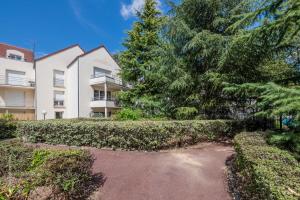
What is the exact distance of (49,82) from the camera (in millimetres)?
20531

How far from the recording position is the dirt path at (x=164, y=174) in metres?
4.07

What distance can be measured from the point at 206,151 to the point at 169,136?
160cm

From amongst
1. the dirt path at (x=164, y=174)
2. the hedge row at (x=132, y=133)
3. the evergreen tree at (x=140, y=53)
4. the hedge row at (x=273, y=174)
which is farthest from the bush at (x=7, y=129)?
the hedge row at (x=273, y=174)

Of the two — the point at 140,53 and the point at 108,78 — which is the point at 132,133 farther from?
the point at 108,78

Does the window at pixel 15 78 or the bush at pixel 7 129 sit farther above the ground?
the window at pixel 15 78

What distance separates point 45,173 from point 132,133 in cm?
427

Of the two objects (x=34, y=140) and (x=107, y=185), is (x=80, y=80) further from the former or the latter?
(x=107, y=185)

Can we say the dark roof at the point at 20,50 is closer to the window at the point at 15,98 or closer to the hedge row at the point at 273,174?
the window at the point at 15,98

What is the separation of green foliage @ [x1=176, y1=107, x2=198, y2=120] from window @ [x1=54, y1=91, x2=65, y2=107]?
52.8ft

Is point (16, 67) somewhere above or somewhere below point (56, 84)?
above

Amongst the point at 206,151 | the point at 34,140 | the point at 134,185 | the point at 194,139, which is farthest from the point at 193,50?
the point at 34,140

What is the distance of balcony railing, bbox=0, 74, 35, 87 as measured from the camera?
61.8ft

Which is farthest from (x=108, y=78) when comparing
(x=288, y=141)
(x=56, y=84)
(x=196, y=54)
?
(x=288, y=141)

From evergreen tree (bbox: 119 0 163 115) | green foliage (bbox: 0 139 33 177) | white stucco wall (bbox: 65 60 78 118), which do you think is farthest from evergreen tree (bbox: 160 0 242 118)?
white stucco wall (bbox: 65 60 78 118)
